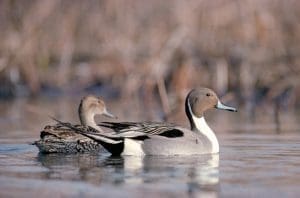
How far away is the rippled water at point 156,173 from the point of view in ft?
26.3

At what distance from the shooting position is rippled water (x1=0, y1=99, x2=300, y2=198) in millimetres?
8039

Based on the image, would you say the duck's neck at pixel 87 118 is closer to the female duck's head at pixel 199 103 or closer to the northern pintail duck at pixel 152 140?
the female duck's head at pixel 199 103

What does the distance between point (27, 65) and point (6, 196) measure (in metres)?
11.6

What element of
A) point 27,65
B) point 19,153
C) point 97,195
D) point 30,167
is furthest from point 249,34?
point 97,195

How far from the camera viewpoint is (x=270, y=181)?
28.0ft

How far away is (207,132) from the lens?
36.1 ft

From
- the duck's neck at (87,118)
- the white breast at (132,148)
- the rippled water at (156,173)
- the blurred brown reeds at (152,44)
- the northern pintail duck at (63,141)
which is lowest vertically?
the rippled water at (156,173)

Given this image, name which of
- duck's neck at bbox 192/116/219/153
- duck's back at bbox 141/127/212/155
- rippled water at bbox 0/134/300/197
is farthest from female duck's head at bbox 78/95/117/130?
duck's back at bbox 141/127/212/155

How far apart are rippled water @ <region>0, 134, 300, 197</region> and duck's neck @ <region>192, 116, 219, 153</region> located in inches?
5.2

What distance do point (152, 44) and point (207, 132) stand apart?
8.03 m

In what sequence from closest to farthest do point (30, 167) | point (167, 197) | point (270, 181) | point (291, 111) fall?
point (167, 197) < point (270, 181) < point (30, 167) < point (291, 111)

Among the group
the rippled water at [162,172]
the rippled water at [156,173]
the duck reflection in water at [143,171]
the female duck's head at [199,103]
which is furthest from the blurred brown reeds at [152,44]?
the duck reflection in water at [143,171]

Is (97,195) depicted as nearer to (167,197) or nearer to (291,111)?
(167,197)

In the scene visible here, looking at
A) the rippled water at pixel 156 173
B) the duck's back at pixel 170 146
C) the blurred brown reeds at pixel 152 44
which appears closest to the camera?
the rippled water at pixel 156 173
